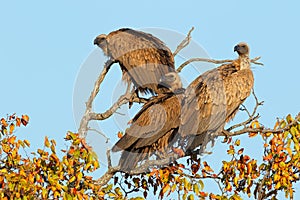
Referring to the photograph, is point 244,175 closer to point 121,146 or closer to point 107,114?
point 121,146

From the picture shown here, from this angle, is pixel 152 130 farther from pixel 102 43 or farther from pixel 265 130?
pixel 102 43

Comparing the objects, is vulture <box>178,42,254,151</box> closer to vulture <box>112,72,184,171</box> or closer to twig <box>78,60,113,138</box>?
vulture <box>112,72,184,171</box>

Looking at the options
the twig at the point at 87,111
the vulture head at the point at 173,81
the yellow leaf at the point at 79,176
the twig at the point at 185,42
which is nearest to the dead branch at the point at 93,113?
the twig at the point at 87,111

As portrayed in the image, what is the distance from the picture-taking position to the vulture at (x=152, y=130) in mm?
9320

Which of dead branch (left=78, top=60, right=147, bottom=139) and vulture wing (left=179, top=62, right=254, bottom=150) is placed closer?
dead branch (left=78, top=60, right=147, bottom=139)

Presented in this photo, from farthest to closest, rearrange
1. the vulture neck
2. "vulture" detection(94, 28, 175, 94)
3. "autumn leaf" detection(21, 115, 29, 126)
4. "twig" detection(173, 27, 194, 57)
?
1. "vulture" detection(94, 28, 175, 94)
2. the vulture neck
3. "twig" detection(173, 27, 194, 57)
4. "autumn leaf" detection(21, 115, 29, 126)

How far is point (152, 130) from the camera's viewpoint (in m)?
9.66

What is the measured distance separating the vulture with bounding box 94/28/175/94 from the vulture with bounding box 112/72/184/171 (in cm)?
195

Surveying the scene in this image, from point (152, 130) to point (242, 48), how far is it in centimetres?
212

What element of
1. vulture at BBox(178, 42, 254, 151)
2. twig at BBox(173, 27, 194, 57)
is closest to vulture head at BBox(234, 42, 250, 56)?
vulture at BBox(178, 42, 254, 151)

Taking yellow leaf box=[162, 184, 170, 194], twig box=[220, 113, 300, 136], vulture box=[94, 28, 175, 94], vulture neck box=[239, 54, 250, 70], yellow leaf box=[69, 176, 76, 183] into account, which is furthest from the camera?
vulture box=[94, 28, 175, 94]

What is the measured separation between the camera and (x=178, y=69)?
35.8 feet

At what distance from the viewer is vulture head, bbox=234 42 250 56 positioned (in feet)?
35.0

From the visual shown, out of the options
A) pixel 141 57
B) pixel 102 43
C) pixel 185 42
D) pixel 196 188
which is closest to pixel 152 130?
pixel 185 42
